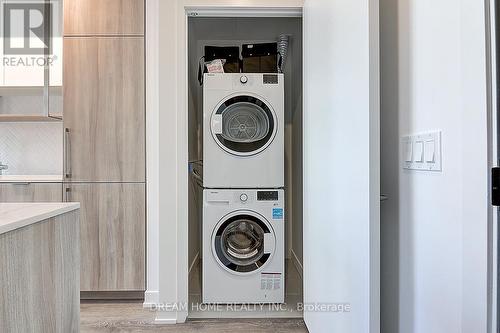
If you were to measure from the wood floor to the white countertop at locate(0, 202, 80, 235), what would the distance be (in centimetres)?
134

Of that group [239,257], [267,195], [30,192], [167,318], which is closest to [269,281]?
[239,257]

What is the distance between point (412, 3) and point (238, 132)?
164 cm

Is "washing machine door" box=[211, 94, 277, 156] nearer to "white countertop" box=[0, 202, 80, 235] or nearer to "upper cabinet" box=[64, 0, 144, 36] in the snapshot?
"upper cabinet" box=[64, 0, 144, 36]

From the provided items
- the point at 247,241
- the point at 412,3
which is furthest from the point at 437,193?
the point at 247,241

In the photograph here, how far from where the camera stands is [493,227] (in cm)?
77

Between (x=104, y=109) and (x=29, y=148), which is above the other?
(x=104, y=109)

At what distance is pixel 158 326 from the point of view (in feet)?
7.55

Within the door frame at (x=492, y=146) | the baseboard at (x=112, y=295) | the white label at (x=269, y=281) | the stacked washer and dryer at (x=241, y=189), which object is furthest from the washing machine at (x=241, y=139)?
the door frame at (x=492, y=146)

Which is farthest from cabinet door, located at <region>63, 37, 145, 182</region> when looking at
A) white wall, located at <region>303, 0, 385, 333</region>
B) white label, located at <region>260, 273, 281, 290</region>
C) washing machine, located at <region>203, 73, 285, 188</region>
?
white wall, located at <region>303, 0, 385, 333</region>

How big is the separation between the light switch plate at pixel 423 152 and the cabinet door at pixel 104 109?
201cm

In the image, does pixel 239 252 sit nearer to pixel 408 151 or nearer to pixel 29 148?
pixel 408 151

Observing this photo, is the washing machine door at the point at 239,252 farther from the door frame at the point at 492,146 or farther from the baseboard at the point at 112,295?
the door frame at the point at 492,146

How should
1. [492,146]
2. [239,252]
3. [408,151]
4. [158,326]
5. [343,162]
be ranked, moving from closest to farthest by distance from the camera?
[492,146] → [408,151] → [343,162] → [158,326] → [239,252]

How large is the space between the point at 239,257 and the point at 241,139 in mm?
903
